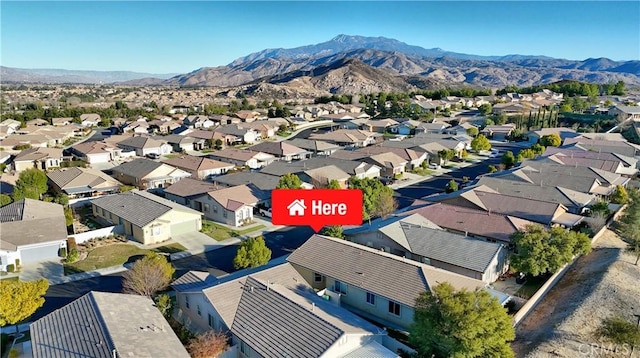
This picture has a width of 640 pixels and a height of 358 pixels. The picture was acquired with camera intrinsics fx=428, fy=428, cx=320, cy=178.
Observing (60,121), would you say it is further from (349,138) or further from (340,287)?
(340,287)

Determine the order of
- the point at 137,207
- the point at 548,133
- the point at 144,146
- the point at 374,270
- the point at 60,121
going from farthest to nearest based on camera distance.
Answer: the point at 60,121
the point at 548,133
the point at 144,146
the point at 137,207
the point at 374,270

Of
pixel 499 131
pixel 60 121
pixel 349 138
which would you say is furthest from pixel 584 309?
pixel 60 121

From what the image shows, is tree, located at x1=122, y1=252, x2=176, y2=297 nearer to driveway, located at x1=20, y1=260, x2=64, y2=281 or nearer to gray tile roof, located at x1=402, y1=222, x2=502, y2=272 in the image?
driveway, located at x1=20, y1=260, x2=64, y2=281

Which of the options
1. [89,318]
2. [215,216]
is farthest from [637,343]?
[215,216]

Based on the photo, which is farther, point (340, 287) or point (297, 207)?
point (297, 207)

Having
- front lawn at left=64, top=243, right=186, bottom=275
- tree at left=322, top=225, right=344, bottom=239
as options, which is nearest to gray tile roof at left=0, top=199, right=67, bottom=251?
front lawn at left=64, top=243, right=186, bottom=275

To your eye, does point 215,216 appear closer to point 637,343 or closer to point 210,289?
point 210,289

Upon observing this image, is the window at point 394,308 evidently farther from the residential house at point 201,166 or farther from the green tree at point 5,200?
the green tree at point 5,200
